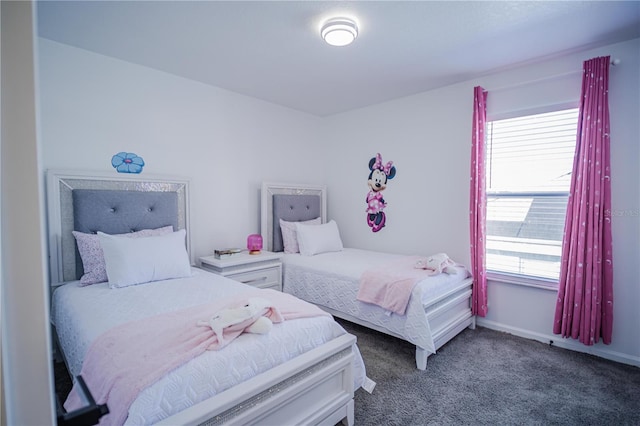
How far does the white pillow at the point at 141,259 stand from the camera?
2.14 meters

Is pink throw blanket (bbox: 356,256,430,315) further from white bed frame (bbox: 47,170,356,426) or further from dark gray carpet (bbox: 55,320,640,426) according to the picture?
white bed frame (bbox: 47,170,356,426)

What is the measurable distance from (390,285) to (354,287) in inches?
14.5

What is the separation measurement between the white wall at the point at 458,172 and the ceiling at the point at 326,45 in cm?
23

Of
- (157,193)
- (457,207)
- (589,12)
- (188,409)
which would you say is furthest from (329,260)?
(589,12)

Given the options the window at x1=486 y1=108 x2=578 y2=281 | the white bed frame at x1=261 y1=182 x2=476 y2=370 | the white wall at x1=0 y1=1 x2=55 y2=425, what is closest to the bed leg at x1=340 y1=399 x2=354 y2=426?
the white bed frame at x1=261 y1=182 x2=476 y2=370

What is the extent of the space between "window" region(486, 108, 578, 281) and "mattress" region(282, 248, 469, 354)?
0.50m

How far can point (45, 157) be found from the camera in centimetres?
229

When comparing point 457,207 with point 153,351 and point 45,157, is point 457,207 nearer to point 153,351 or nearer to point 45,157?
point 153,351

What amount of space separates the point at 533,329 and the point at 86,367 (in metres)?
3.28

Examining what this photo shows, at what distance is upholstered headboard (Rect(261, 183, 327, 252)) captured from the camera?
11.9ft

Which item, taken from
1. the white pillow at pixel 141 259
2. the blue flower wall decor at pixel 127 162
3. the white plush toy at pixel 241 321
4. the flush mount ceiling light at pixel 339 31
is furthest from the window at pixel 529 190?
the blue flower wall decor at pixel 127 162

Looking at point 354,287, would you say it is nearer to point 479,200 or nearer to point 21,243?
point 479,200

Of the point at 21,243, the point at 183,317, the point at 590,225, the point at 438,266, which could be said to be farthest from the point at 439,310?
the point at 21,243

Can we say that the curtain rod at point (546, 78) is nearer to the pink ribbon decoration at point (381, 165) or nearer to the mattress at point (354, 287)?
the pink ribbon decoration at point (381, 165)
